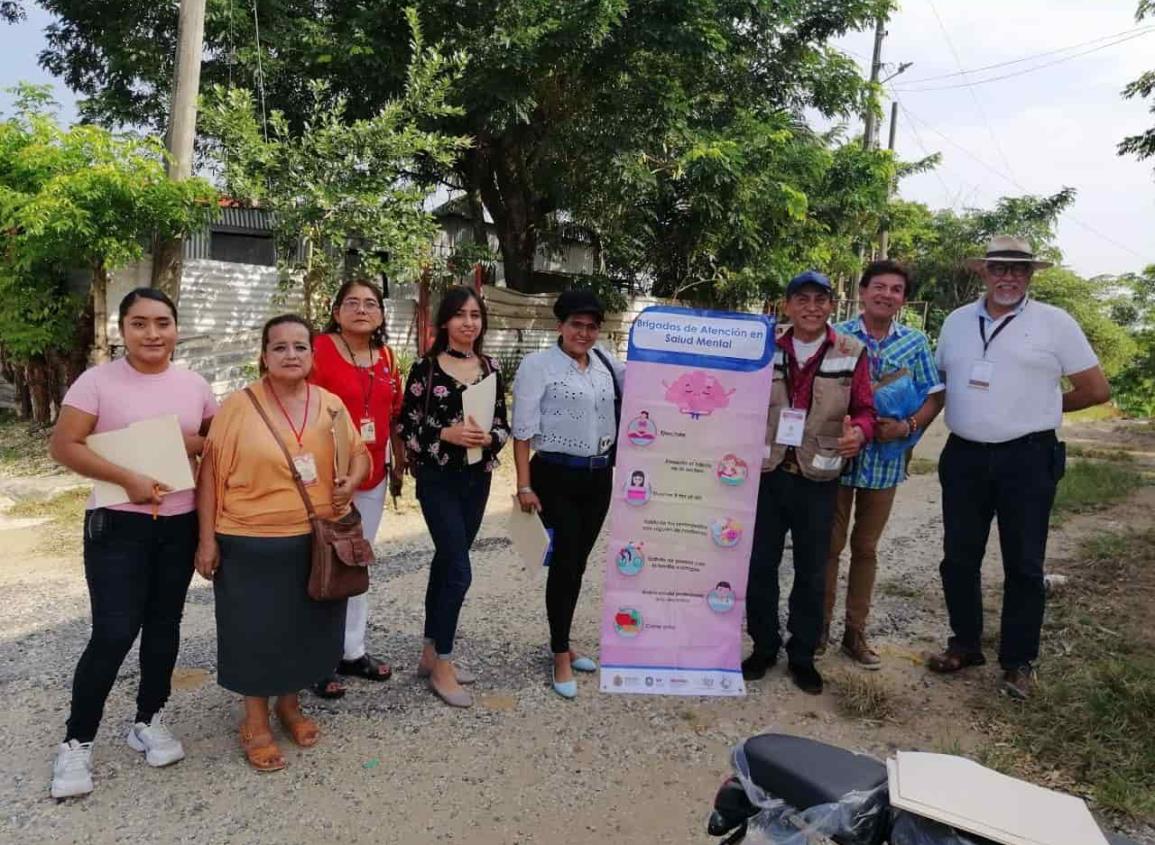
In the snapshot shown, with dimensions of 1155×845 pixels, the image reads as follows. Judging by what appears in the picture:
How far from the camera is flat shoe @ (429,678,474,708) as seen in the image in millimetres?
3592

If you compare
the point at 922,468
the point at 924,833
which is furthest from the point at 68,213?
the point at 922,468

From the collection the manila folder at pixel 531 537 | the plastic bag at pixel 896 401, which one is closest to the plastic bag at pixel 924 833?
the manila folder at pixel 531 537

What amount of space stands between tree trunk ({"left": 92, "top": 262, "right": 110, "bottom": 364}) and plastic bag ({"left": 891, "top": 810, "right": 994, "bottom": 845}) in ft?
27.1

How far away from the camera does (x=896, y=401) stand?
379cm

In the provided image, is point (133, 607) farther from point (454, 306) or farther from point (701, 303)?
point (701, 303)

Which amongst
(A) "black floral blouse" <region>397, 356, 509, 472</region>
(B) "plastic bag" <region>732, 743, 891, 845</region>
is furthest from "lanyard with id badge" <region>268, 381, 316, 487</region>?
(B) "plastic bag" <region>732, 743, 891, 845</region>

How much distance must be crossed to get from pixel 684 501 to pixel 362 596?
1.52 meters

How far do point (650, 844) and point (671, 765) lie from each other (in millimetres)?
515

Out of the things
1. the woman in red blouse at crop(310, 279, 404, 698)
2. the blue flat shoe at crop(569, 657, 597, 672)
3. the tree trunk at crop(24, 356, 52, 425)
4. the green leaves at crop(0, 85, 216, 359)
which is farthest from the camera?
the tree trunk at crop(24, 356, 52, 425)

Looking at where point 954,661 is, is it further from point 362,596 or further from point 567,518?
point 362,596

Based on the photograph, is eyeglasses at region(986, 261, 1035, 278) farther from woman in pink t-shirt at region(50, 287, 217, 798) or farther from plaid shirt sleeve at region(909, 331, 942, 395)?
woman in pink t-shirt at region(50, 287, 217, 798)

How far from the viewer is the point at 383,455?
3557mm

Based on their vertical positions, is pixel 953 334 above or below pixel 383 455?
above

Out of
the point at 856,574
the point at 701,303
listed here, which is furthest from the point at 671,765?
the point at 701,303
